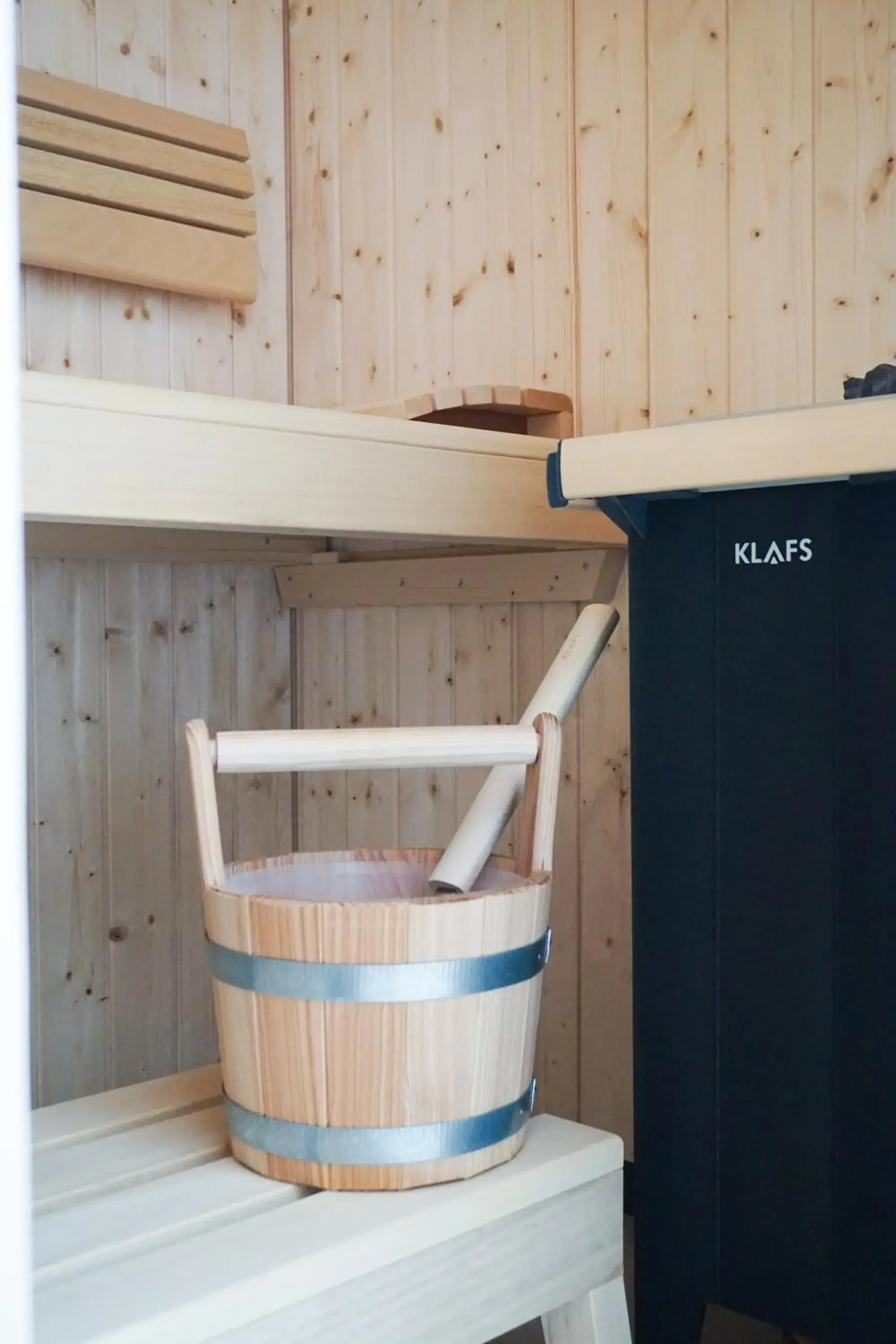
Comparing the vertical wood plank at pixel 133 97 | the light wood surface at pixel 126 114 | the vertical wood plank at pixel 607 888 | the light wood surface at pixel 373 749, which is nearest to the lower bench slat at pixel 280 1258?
the light wood surface at pixel 373 749

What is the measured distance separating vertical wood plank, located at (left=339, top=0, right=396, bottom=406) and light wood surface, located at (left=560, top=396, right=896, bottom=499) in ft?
3.90

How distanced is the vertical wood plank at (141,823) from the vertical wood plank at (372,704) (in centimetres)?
34

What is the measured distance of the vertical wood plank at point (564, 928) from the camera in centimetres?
223

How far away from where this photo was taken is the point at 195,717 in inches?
106

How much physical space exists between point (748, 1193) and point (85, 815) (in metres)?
1.51

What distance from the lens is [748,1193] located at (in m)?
1.35

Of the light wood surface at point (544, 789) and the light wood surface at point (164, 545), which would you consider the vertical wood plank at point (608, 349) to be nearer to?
the light wood surface at point (164, 545)

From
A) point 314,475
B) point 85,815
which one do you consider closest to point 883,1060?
point 314,475

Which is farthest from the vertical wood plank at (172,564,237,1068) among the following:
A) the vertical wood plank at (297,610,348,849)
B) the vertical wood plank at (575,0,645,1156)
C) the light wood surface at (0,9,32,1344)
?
the light wood surface at (0,9,32,1344)

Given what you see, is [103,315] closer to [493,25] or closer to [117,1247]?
[493,25]

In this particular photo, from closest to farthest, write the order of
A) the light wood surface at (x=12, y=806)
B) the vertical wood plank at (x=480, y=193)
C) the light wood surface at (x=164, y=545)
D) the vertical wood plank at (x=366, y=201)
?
the light wood surface at (x=12, y=806) → the light wood surface at (x=164, y=545) → the vertical wood plank at (x=480, y=193) → the vertical wood plank at (x=366, y=201)

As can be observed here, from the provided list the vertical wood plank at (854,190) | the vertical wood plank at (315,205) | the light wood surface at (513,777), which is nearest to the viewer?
the light wood surface at (513,777)

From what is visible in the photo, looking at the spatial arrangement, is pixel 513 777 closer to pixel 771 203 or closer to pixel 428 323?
pixel 771 203

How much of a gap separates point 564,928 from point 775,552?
108 centimetres
